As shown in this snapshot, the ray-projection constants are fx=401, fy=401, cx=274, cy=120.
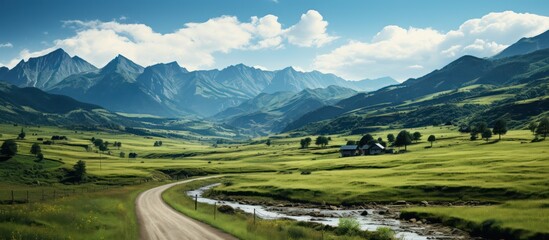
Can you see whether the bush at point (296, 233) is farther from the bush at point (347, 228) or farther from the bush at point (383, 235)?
the bush at point (383, 235)

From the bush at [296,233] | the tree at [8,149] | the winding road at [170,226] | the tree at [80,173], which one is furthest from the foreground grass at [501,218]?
the tree at [8,149]

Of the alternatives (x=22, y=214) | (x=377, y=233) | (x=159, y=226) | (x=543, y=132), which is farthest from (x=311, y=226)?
(x=543, y=132)

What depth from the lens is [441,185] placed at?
81.7m

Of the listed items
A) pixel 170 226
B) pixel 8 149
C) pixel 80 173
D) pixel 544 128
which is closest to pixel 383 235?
pixel 170 226

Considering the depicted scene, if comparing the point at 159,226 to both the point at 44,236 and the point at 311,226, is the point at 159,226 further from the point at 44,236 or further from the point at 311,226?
the point at 311,226

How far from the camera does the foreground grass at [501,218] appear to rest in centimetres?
4609

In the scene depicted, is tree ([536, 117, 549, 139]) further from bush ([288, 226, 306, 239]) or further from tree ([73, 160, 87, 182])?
tree ([73, 160, 87, 182])

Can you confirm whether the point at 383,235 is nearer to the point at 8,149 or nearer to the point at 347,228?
the point at 347,228

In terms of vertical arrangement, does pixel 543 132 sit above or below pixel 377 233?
above

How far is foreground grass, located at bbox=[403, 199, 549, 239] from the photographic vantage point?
4609 cm

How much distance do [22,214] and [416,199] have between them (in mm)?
64117

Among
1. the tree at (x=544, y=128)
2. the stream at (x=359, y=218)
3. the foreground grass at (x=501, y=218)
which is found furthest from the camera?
the tree at (x=544, y=128)

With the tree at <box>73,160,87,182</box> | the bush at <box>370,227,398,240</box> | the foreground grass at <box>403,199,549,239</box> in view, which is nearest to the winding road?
the bush at <box>370,227,398,240</box>

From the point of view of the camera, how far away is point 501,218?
51.7m
